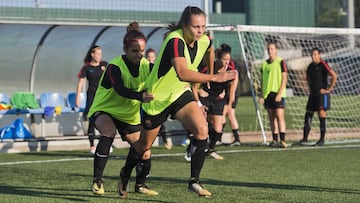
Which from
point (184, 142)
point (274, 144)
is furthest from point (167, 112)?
point (184, 142)

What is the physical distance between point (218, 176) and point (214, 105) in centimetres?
335

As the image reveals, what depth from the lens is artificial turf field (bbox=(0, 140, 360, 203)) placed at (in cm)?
800

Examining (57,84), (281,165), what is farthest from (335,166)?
(57,84)

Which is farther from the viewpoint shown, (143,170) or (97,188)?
(143,170)

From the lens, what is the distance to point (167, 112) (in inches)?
297

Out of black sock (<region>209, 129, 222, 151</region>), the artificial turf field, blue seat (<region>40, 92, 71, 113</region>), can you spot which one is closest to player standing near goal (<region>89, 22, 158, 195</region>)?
the artificial turf field

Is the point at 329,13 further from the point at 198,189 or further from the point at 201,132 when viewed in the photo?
the point at 198,189

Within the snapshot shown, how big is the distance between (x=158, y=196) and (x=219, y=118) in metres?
5.37

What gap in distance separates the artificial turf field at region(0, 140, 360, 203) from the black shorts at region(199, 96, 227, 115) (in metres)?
0.81

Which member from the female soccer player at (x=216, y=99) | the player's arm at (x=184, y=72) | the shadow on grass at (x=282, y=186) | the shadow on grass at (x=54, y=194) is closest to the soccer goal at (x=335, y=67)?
the female soccer player at (x=216, y=99)

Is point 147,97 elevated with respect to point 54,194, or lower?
elevated

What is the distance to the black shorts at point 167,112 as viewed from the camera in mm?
7484

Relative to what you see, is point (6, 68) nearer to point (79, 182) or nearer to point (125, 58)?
point (79, 182)

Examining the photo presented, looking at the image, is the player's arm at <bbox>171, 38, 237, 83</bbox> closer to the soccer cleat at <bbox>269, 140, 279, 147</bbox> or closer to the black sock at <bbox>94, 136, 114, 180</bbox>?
the black sock at <bbox>94, 136, 114, 180</bbox>
